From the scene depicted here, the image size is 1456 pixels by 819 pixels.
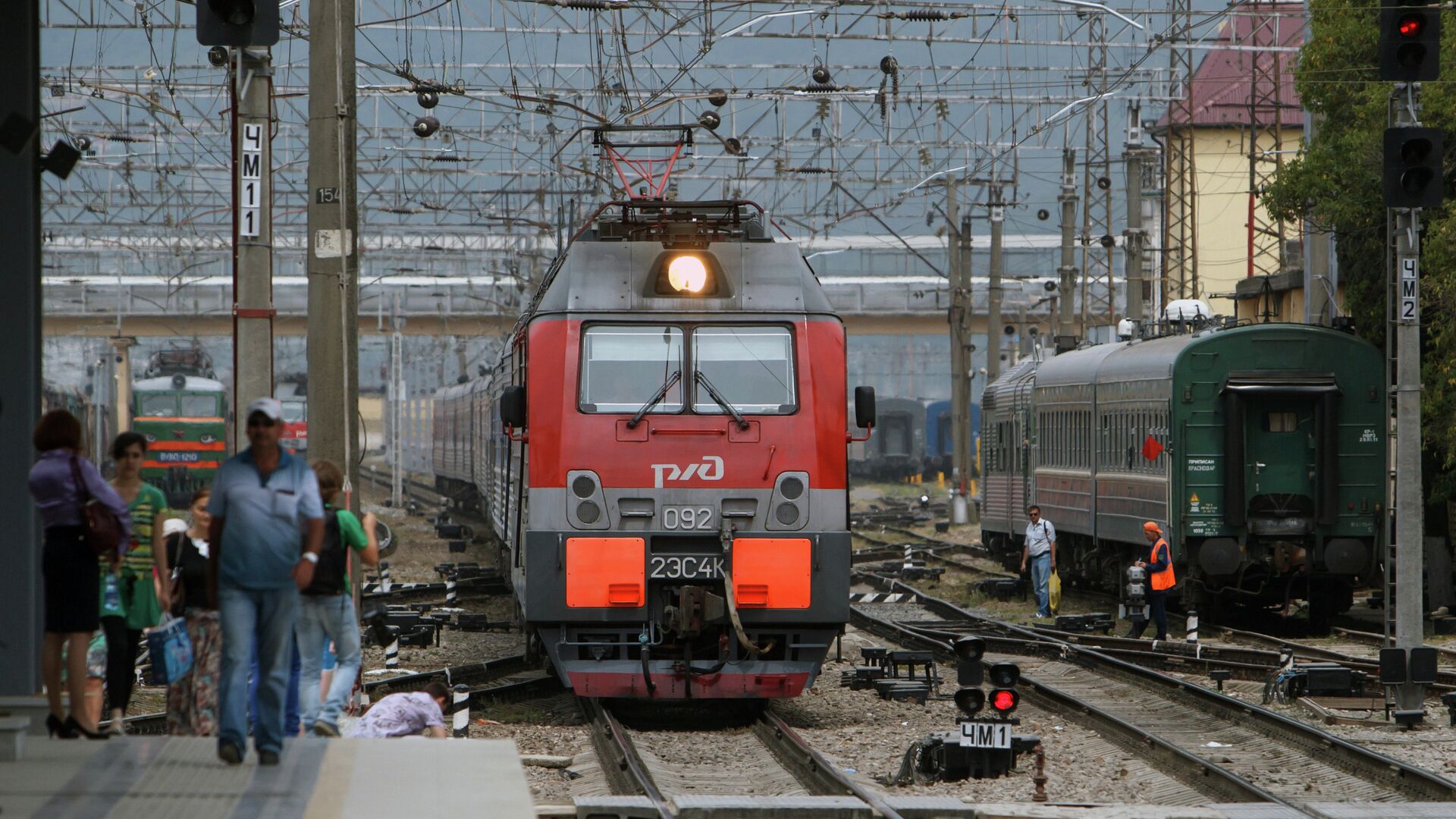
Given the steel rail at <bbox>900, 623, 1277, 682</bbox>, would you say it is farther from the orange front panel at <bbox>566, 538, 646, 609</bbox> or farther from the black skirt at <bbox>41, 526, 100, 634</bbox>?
the black skirt at <bbox>41, 526, 100, 634</bbox>

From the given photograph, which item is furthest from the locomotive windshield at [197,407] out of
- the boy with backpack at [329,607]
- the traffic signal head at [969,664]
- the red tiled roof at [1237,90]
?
the boy with backpack at [329,607]

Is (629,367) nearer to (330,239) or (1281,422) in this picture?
(330,239)

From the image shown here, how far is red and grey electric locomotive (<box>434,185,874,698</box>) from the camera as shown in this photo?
531 inches

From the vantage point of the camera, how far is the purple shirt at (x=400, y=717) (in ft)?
33.3

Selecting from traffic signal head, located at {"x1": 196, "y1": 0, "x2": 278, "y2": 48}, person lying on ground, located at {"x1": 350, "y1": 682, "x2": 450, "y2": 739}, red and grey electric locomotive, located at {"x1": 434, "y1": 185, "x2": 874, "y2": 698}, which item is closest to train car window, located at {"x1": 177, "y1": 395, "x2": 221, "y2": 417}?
red and grey electric locomotive, located at {"x1": 434, "y1": 185, "x2": 874, "y2": 698}

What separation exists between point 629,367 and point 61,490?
5717 millimetres

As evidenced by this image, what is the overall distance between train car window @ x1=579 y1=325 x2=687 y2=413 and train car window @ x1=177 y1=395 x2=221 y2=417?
A: 115ft

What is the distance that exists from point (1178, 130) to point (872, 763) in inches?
1864

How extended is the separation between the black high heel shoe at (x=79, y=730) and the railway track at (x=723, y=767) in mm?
2842

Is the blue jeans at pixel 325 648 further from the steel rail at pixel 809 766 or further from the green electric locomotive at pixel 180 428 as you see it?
the green electric locomotive at pixel 180 428

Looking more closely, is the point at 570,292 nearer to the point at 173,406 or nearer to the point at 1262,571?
the point at 1262,571

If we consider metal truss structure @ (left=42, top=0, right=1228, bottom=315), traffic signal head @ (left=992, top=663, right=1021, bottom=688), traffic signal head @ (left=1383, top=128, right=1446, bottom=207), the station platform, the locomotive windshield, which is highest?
metal truss structure @ (left=42, top=0, right=1228, bottom=315)

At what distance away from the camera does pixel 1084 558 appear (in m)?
26.6

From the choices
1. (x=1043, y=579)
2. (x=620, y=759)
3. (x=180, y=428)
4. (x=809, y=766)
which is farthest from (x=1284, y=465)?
(x=180, y=428)
